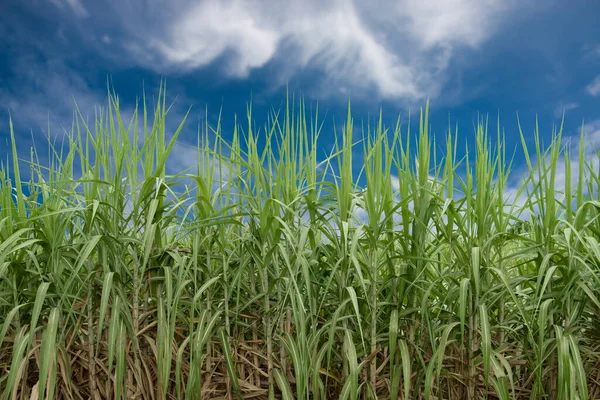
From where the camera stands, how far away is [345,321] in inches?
90.2

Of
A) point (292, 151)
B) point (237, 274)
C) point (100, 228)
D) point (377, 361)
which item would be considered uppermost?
point (292, 151)

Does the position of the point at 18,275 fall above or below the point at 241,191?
below

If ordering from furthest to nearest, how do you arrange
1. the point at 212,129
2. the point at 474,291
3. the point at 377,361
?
the point at 212,129, the point at 377,361, the point at 474,291

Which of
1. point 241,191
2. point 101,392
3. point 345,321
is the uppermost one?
point 241,191

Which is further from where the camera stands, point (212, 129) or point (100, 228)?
point (212, 129)

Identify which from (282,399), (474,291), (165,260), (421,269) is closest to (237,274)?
(165,260)

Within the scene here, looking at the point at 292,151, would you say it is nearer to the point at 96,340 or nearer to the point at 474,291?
the point at 474,291

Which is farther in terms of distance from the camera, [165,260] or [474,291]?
[165,260]

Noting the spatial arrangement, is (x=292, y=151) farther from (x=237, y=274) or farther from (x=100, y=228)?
(x=100, y=228)

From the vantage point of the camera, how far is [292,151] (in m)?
2.49

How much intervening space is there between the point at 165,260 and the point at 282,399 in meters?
0.78

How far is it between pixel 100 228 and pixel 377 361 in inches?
52.2

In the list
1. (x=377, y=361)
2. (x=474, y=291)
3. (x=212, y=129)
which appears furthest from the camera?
(x=212, y=129)

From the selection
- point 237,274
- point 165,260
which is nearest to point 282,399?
point 237,274
